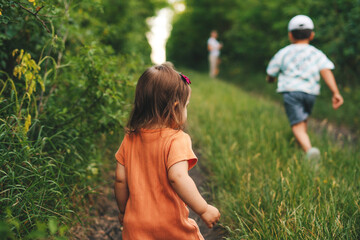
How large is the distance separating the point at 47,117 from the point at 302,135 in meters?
2.82

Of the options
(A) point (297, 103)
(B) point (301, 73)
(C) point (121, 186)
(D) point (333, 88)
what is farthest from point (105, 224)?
(D) point (333, 88)

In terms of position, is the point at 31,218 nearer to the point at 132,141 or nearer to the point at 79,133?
the point at 132,141

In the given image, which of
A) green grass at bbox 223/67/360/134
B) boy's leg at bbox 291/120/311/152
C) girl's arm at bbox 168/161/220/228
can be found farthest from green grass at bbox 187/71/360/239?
green grass at bbox 223/67/360/134

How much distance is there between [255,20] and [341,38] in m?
8.57

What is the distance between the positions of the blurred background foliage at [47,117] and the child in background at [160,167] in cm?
58

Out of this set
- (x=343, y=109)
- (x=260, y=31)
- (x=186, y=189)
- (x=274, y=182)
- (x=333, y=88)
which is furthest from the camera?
(x=260, y=31)

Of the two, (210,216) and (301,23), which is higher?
(301,23)

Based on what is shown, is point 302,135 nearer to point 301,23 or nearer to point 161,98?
point 301,23

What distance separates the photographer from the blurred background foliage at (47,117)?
1.98 m

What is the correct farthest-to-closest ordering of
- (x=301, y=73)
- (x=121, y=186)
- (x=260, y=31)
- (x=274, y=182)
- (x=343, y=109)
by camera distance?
(x=260, y=31)
(x=343, y=109)
(x=301, y=73)
(x=274, y=182)
(x=121, y=186)

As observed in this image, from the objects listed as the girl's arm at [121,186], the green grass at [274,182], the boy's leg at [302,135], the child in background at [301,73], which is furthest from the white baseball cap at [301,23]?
the girl's arm at [121,186]

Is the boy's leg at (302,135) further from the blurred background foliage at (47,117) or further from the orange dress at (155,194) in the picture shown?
the orange dress at (155,194)

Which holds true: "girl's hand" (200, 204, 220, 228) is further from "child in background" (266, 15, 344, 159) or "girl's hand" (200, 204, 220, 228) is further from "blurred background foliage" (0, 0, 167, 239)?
"child in background" (266, 15, 344, 159)

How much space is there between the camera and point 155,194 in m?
1.70
